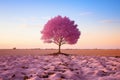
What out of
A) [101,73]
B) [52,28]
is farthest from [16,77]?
[52,28]

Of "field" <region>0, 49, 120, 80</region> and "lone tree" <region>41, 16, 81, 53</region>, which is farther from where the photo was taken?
"lone tree" <region>41, 16, 81, 53</region>

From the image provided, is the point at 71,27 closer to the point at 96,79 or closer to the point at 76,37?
the point at 76,37

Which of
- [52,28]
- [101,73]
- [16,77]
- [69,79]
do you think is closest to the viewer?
[69,79]

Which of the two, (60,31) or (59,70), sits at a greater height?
(60,31)

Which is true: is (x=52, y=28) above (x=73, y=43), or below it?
above

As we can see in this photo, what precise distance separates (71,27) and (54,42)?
5445 mm

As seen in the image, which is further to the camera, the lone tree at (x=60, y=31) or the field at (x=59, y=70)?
the lone tree at (x=60, y=31)

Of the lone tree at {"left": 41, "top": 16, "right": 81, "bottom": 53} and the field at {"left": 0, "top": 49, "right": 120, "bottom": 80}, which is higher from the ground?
the lone tree at {"left": 41, "top": 16, "right": 81, "bottom": 53}

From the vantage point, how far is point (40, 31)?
58.8m

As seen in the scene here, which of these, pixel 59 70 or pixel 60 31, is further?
pixel 60 31

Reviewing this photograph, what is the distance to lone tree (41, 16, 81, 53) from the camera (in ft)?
181

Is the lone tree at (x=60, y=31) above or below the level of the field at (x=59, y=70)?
above

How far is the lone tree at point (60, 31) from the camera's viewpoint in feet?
181

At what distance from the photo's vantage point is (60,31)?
2162 inches
